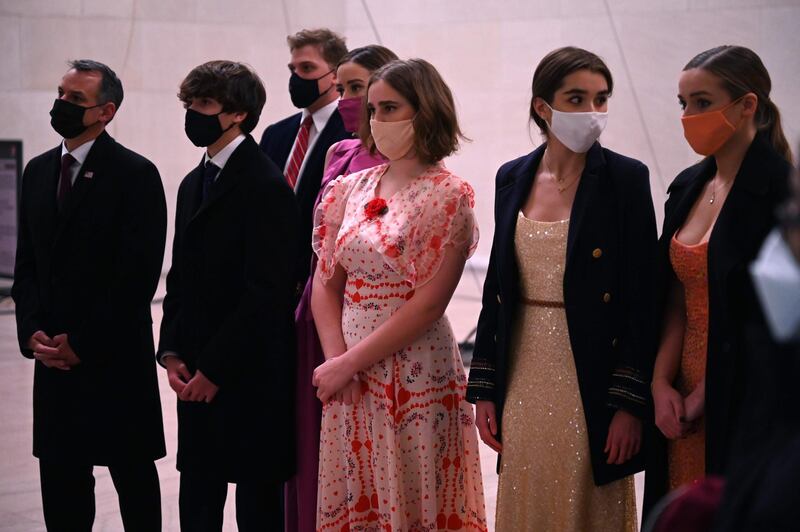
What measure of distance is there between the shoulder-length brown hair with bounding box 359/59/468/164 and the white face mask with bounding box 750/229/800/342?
79.0 inches

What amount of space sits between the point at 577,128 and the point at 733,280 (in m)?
0.63

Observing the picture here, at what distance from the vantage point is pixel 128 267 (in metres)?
3.70

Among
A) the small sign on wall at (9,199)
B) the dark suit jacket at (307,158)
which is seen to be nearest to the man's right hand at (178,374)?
the dark suit jacket at (307,158)

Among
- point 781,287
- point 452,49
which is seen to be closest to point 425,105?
point 781,287

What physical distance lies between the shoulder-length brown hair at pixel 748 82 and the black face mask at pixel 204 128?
1.50m

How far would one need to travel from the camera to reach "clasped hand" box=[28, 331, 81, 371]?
12.1ft

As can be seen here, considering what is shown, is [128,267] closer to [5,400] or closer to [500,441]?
[500,441]

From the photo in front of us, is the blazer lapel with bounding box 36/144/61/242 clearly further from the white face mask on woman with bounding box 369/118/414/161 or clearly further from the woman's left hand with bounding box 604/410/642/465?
the woman's left hand with bounding box 604/410/642/465

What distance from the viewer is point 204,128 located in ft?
11.4

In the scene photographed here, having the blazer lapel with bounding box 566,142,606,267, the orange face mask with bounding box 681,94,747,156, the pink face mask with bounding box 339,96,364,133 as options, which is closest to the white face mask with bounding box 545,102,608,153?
the blazer lapel with bounding box 566,142,606,267

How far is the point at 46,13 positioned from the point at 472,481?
9243 millimetres

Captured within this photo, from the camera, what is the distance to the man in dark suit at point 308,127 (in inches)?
152

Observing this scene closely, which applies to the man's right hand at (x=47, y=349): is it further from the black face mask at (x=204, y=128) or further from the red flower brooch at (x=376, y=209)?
the red flower brooch at (x=376, y=209)

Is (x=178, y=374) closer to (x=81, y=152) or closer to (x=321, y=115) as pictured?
(x=81, y=152)
